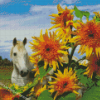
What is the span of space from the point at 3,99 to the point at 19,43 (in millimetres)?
1545

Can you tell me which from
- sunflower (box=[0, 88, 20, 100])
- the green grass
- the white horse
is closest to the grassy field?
the green grass

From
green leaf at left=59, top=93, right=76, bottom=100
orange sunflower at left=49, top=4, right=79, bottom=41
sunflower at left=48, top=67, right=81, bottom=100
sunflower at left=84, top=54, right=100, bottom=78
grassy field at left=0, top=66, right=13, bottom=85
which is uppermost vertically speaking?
orange sunflower at left=49, top=4, right=79, bottom=41

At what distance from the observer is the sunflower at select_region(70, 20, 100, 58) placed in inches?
20.5

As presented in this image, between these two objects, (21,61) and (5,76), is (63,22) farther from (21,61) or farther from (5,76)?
(5,76)

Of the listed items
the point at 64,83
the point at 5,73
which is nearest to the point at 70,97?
the point at 64,83

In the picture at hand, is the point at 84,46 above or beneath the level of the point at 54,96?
above

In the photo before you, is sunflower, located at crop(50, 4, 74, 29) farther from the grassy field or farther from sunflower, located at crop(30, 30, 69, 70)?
the grassy field

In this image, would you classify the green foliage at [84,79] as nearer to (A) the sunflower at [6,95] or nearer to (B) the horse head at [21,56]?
(A) the sunflower at [6,95]

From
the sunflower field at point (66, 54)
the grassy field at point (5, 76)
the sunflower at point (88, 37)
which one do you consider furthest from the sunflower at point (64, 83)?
the grassy field at point (5, 76)

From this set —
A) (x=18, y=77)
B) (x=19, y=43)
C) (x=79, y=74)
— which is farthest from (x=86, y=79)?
(x=18, y=77)

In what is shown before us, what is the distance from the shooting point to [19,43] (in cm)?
214

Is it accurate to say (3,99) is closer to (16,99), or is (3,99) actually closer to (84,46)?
(16,99)

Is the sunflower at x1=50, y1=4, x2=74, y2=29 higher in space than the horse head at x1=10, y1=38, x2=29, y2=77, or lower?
higher

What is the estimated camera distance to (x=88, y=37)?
0.53 m
